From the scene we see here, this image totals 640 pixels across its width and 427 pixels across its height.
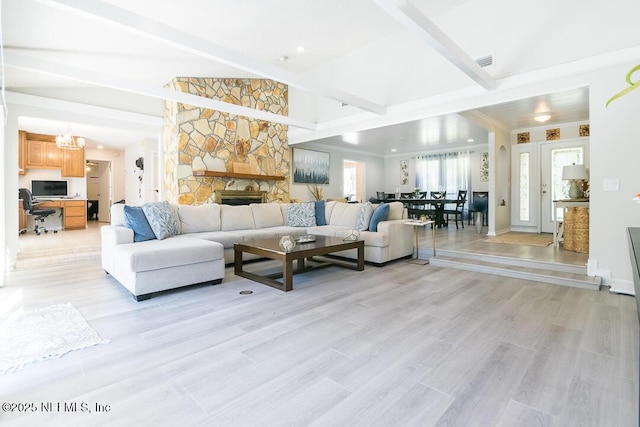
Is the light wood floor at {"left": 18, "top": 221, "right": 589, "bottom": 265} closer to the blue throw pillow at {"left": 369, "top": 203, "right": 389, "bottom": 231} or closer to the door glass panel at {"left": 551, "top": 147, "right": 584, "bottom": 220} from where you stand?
the blue throw pillow at {"left": 369, "top": 203, "right": 389, "bottom": 231}

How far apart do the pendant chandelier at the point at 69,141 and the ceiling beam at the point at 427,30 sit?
7689mm

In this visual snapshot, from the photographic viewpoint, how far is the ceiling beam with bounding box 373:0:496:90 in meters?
2.66

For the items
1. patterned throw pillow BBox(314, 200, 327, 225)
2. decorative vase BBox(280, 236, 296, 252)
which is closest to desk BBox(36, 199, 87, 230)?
patterned throw pillow BBox(314, 200, 327, 225)

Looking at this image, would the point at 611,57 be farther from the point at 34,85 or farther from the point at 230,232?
the point at 34,85

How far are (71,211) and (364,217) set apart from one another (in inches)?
312

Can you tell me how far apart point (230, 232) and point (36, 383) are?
3313 millimetres

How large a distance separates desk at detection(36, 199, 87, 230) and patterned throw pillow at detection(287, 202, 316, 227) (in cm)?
634

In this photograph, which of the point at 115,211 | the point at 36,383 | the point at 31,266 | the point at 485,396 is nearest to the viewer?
the point at 485,396

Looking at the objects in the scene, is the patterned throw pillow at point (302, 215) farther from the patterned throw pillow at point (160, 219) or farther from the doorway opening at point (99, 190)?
the doorway opening at point (99, 190)

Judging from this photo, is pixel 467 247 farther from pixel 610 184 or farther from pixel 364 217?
pixel 610 184

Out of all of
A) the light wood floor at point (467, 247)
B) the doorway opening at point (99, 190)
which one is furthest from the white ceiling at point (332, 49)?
the doorway opening at point (99, 190)

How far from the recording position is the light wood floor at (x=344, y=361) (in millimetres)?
1475

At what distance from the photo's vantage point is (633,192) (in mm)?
3365

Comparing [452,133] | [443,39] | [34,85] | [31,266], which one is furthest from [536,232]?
[34,85]
